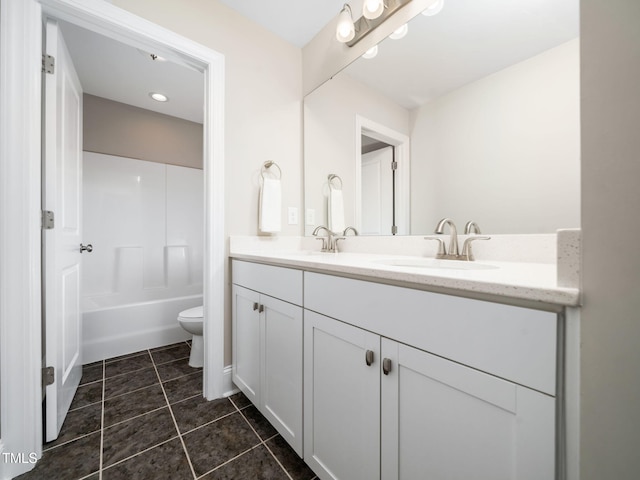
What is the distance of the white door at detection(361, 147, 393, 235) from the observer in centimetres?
140

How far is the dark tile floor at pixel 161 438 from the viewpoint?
101 centimetres

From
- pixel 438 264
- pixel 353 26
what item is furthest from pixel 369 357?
pixel 353 26

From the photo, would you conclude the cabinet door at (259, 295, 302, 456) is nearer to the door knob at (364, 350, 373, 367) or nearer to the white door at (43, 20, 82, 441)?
the door knob at (364, 350, 373, 367)

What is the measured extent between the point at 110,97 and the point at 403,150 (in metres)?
2.79

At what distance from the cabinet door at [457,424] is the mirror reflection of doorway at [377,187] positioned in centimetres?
84

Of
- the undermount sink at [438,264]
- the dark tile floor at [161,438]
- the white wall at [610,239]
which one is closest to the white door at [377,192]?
the undermount sink at [438,264]

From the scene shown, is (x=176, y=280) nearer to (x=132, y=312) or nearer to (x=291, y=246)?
(x=132, y=312)

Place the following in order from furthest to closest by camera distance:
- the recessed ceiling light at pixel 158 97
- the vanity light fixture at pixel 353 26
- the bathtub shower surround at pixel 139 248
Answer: the recessed ceiling light at pixel 158 97
the bathtub shower surround at pixel 139 248
the vanity light fixture at pixel 353 26

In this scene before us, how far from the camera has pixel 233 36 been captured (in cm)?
158

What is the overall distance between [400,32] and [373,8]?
7.3 inches

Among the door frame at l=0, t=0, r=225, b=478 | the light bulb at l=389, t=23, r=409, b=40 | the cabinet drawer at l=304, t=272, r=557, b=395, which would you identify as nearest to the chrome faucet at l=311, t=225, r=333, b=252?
the cabinet drawer at l=304, t=272, r=557, b=395

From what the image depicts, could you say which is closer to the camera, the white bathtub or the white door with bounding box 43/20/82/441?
the white door with bounding box 43/20/82/441

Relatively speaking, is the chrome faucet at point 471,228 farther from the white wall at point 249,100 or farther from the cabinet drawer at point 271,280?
the white wall at point 249,100

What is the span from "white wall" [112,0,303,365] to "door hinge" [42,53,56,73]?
49 cm
